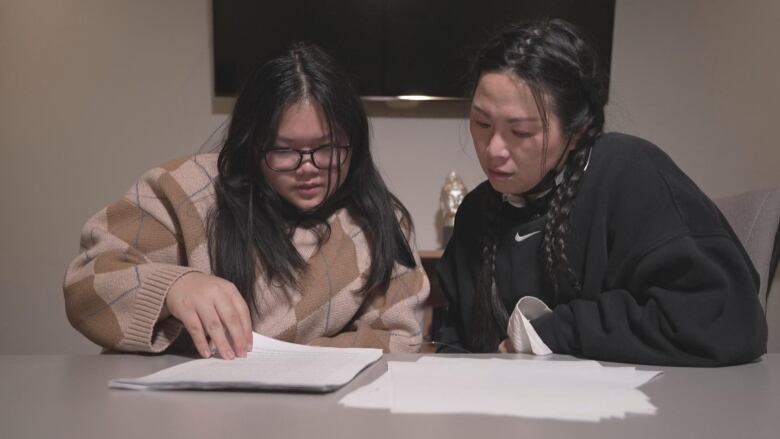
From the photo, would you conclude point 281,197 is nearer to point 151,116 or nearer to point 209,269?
point 209,269

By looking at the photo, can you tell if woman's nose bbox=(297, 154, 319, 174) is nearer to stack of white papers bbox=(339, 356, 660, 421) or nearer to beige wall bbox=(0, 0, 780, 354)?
stack of white papers bbox=(339, 356, 660, 421)

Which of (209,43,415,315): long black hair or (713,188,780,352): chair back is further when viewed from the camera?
(713,188,780,352): chair back

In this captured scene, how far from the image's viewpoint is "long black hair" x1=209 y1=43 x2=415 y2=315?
1103 millimetres

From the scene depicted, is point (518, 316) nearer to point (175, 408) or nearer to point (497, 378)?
point (497, 378)

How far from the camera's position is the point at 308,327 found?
1.12 meters

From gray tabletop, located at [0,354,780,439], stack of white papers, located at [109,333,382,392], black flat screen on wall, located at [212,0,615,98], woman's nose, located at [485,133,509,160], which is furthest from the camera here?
black flat screen on wall, located at [212,0,615,98]

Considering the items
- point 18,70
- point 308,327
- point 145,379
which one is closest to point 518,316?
point 308,327

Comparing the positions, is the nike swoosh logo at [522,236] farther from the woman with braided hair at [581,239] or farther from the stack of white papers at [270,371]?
the stack of white papers at [270,371]

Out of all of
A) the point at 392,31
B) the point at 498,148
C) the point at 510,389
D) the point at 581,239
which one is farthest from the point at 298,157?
the point at 392,31

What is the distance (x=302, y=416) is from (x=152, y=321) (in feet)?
1.26

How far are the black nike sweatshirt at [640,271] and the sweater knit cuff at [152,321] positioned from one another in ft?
1.55

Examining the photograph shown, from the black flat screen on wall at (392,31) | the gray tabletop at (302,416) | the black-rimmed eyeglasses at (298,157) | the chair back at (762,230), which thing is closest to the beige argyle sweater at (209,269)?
the black-rimmed eyeglasses at (298,157)

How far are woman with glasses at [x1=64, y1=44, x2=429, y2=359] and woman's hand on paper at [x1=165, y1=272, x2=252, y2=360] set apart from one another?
15 centimetres

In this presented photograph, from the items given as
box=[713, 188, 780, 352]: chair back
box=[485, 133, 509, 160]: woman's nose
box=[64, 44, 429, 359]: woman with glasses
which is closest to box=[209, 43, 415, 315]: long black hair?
box=[64, 44, 429, 359]: woman with glasses
